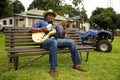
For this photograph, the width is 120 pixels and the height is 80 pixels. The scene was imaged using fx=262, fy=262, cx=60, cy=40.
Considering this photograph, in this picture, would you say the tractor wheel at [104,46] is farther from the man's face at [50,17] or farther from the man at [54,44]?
the man's face at [50,17]

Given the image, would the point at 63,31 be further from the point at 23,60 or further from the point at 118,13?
the point at 118,13

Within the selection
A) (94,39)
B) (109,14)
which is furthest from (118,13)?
(94,39)

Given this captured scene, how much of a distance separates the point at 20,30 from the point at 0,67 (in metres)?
1.03

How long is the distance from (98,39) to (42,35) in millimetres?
5149

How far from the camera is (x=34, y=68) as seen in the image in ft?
20.1

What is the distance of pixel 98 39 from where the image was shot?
35.5 feet

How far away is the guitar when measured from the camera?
6.00m

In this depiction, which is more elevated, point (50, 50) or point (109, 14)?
point (109, 14)

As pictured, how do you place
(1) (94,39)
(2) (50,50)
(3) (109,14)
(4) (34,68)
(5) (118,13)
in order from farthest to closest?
(5) (118,13)
(3) (109,14)
(1) (94,39)
(4) (34,68)
(2) (50,50)

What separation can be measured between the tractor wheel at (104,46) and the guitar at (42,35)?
180 inches

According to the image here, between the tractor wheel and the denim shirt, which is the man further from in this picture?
the tractor wheel

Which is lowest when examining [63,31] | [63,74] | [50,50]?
[63,74]

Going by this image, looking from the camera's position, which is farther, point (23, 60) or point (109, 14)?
point (109, 14)

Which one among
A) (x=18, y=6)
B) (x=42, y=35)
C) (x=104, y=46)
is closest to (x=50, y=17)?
(x=42, y=35)
